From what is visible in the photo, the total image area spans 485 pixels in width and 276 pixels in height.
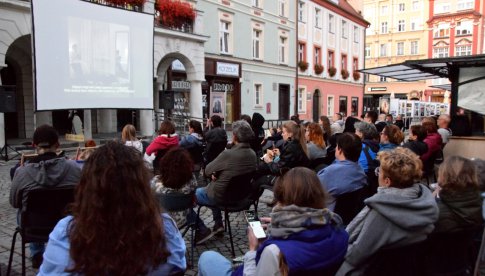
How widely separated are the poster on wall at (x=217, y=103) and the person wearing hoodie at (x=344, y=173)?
1644 cm

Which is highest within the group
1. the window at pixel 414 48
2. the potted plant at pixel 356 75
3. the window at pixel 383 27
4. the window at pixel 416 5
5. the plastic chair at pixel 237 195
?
the window at pixel 416 5

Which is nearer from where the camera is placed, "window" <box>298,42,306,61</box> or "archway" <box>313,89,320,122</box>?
"window" <box>298,42,306,61</box>

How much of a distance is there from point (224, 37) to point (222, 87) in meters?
2.56

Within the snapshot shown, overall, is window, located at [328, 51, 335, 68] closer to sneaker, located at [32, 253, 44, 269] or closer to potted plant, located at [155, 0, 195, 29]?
potted plant, located at [155, 0, 195, 29]

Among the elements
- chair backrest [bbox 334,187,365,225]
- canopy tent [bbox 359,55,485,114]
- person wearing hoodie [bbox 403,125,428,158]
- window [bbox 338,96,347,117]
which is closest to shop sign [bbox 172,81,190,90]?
canopy tent [bbox 359,55,485,114]

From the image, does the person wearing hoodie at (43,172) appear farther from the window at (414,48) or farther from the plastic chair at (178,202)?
the window at (414,48)

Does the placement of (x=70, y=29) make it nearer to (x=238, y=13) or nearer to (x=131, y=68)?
(x=131, y=68)

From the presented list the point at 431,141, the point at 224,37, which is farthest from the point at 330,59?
the point at 431,141

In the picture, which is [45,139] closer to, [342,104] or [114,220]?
[114,220]

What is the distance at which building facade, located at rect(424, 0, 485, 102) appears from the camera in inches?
1948

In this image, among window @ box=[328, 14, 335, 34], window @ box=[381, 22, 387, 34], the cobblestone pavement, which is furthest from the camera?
window @ box=[381, 22, 387, 34]

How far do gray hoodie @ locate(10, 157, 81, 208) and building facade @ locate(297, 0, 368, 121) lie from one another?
967 inches

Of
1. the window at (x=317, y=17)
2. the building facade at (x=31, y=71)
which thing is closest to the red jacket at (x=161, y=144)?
the building facade at (x=31, y=71)

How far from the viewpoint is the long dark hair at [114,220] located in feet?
5.00
